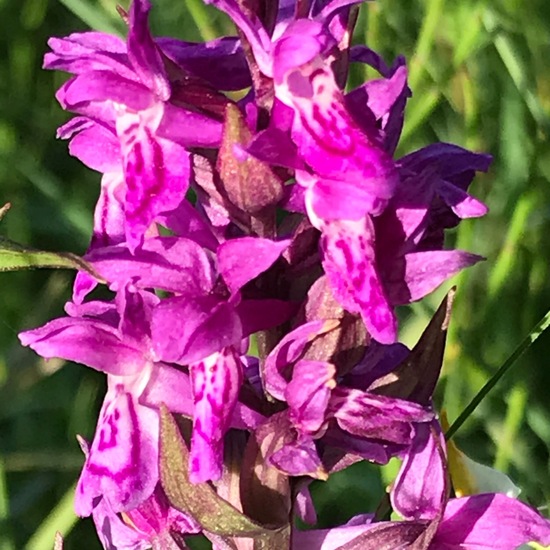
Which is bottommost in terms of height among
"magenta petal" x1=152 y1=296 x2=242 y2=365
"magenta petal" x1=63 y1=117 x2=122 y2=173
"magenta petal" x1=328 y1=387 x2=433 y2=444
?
"magenta petal" x1=328 y1=387 x2=433 y2=444

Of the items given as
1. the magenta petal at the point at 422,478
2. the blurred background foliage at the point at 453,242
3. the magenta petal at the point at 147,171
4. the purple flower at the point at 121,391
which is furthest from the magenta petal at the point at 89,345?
the blurred background foliage at the point at 453,242

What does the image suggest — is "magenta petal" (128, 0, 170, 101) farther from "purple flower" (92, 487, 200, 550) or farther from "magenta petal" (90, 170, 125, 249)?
"purple flower" (92, 487, 200, 550)

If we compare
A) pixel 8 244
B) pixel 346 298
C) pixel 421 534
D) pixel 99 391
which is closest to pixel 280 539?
pixel 421 534

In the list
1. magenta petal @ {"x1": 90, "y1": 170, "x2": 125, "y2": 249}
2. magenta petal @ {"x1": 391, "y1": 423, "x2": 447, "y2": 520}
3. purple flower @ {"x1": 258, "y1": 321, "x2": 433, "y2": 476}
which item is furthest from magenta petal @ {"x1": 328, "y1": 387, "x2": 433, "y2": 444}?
magenta petal @ {"x1": 90, "y1": 170, "x2": 125, "y2": 249}

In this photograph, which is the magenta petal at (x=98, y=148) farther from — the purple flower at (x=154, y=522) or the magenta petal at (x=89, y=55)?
the purple flower at (x=154, y=522)

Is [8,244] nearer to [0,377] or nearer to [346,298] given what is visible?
[346,298]

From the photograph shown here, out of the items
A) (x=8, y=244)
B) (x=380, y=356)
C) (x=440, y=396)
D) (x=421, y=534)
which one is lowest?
(x=440, y=396)
